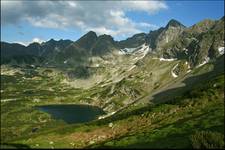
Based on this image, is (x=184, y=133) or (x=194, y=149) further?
(x=184, y=133)

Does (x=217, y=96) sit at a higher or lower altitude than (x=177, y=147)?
higher

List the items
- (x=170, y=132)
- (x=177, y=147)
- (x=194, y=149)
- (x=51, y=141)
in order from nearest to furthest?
(x=194, y=149), (x=177, y=147), (x=170, y=132), (x=51, y=141)

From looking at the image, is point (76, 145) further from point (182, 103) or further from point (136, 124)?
point (182, 103)

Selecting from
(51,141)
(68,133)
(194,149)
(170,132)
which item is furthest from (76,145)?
(194,149)

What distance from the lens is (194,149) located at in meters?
75.5

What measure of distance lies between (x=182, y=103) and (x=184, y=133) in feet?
289

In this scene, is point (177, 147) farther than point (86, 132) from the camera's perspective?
No

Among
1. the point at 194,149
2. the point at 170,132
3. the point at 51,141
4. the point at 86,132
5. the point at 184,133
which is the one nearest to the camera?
the point at 194,149

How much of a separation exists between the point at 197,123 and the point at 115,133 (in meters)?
59.5

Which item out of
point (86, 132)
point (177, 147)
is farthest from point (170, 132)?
point (86, 132)

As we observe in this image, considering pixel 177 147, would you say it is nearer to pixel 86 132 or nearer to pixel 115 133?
pixel 115 133

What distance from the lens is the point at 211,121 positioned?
117438 mm

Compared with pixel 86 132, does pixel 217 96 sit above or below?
above

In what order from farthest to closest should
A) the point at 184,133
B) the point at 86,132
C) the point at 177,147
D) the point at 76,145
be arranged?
the point at 86,132 → the point at 76,145 → the point at 184,133 → the point at 177,147
